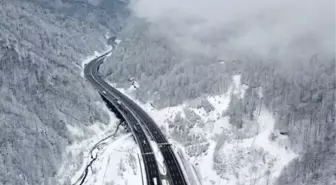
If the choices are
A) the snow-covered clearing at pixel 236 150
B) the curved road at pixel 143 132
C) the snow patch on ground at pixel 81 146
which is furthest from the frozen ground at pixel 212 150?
the curved road at pixel 143 132

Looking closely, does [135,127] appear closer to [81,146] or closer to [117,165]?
[81,146]

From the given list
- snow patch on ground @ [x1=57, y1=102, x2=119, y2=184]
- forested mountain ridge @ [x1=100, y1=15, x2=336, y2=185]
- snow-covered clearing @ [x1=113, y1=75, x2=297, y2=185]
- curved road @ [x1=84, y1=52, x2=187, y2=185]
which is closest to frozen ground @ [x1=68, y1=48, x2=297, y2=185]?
snow-covered clearing @ [x1=113, y1=75, x2=297, y2=185]

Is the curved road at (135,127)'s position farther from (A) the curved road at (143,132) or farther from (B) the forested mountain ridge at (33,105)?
(B) the forested mountain ridge at (33,105)

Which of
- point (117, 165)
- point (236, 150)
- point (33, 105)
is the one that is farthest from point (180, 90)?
point (33, 105)

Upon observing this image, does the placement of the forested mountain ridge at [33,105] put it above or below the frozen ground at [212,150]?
above

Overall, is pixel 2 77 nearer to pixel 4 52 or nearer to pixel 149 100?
pixel 4 52

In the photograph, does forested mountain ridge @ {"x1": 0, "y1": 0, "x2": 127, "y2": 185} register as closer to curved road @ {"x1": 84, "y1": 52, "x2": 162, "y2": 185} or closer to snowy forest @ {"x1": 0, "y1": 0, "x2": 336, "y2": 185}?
snowy forest @ {"x1": 0, "y1": 0, "x2": 336, "y2": 185}
